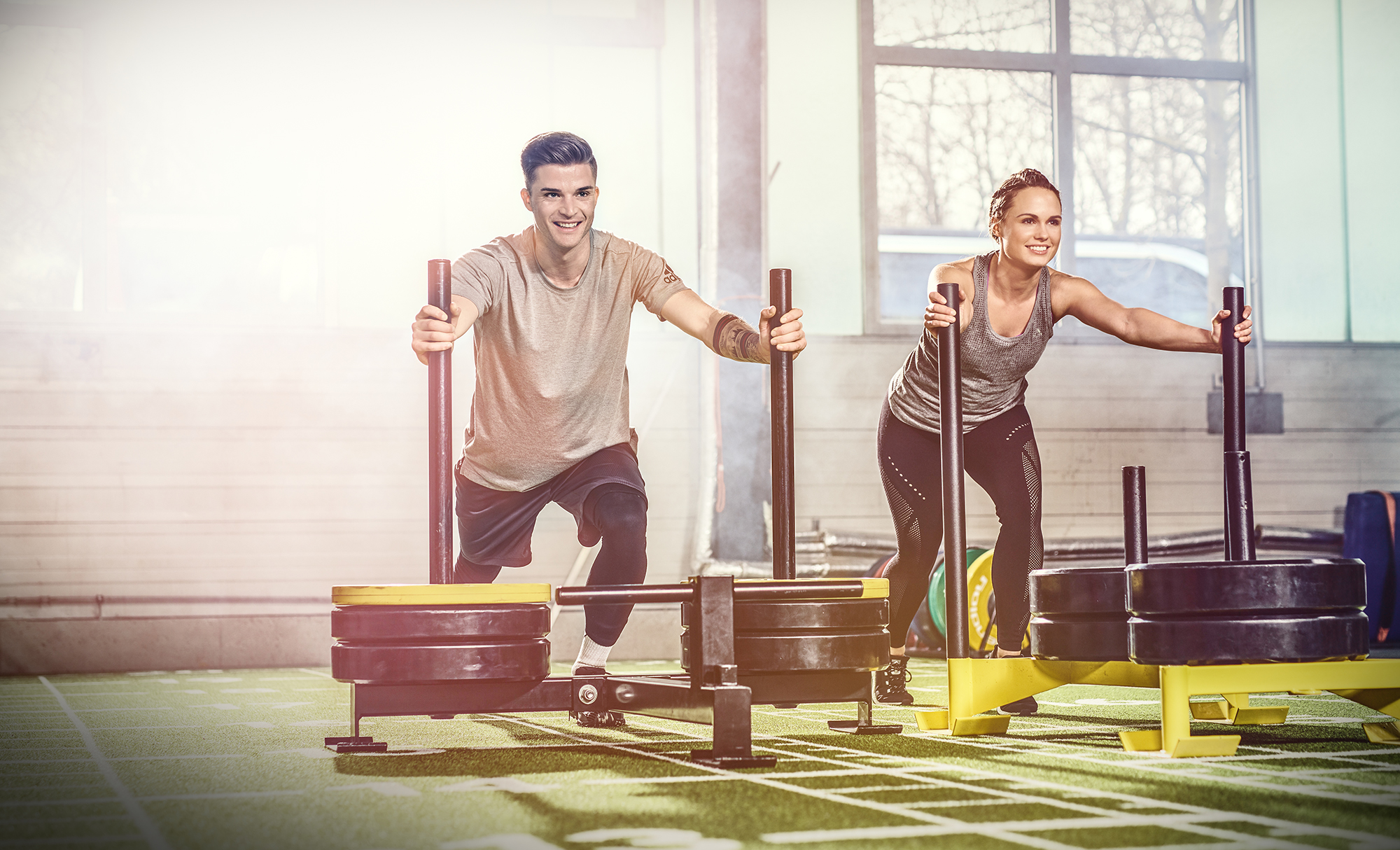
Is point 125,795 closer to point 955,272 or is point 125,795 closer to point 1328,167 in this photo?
point 955,272

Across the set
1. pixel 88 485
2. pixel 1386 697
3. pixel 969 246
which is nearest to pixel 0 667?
pixel 88 485

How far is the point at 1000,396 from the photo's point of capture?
350 cm

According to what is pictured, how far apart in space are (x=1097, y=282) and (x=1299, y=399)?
135 cm

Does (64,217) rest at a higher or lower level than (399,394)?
higher

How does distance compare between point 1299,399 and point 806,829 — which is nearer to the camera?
point 806,829

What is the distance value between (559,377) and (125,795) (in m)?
1.39

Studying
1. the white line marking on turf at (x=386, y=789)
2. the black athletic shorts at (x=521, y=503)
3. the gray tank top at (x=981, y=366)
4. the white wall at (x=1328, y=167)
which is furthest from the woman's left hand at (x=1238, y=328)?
the white wall at (x=1328, y=167)

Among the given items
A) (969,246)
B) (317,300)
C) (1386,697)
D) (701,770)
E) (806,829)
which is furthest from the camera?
(969,246)

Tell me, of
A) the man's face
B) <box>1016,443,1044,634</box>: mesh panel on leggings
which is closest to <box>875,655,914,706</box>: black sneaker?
<box>1016,443,1044,634</box>: mesh panel on leggings

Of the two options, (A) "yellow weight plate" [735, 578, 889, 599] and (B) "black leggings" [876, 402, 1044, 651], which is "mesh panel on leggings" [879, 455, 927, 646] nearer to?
(B) "black leggings" [876, 402, 1044, 651]

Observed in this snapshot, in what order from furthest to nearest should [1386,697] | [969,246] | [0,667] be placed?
[969,246] < [0,667] < [1386,697]

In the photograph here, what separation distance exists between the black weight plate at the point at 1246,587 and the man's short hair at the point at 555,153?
1602 millimetres

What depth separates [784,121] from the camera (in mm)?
6941

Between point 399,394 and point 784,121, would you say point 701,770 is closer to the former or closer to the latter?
point 399,394
